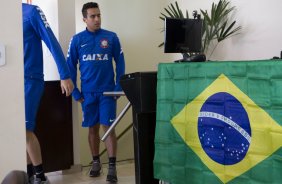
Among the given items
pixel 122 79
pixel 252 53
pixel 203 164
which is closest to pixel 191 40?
pixel 252 53

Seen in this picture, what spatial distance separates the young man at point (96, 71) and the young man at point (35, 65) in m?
0.70

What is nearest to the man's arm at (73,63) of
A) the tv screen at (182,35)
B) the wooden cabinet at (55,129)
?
the wooden cabinet at (55,129)

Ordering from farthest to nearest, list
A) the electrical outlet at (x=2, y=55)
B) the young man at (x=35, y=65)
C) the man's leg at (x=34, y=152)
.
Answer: the man's leg at (x=34, y=152), the young man at (x=35, y=65), the electrical outlet at (x=2, y=55)

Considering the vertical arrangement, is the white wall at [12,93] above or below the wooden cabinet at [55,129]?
above

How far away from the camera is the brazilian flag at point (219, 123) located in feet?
5.37

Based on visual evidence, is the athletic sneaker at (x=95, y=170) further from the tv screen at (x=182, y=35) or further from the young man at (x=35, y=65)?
the tv screen at (x=182, y=35)

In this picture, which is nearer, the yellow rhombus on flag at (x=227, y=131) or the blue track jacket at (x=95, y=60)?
the yellow rhombus on flag at (x=227, y=131)

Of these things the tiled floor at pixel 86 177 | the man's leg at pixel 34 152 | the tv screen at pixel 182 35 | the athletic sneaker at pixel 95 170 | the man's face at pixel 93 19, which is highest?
the man's face at pixel 93 19

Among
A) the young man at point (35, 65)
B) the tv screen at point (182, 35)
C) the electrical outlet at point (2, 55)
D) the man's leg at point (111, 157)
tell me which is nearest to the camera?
the electrical outlet at point (2, 55)

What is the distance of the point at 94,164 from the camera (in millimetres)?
3516

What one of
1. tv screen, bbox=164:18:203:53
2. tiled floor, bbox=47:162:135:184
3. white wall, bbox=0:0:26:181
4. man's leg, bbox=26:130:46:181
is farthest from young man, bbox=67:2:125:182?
white wall, bbox=0:0:26:181

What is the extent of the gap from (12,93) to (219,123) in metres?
0.98

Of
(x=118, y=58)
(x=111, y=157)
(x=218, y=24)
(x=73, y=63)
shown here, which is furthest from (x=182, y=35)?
(x=111, y=157)

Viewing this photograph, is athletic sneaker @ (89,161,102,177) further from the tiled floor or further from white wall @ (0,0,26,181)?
white wall @ (0,0,26,181)
